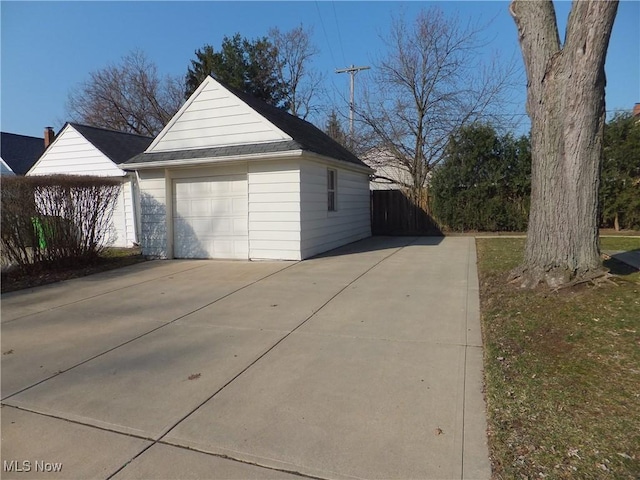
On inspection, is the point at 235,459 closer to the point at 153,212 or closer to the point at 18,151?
the point at 153,212

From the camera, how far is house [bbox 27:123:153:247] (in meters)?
13.9

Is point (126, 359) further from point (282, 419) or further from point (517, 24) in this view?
point (517, 24)

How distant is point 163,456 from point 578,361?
11.2 ft

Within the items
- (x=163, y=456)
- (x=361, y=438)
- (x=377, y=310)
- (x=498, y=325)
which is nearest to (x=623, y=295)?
(x=498, y=325)

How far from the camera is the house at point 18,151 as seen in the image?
19.9 meters

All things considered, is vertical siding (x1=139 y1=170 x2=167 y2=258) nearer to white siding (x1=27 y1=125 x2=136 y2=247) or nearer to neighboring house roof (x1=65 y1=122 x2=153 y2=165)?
white siding (x1=27 y1=125 x2=136 y2=247)

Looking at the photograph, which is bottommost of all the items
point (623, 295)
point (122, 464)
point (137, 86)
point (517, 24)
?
point (122, 464)

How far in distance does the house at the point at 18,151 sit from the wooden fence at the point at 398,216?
58.1ft

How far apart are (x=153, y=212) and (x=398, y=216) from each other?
10329mm

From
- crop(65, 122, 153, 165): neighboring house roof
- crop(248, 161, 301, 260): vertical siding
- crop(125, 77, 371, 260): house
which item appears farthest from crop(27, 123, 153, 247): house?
crop(248, 161, 301, 260): vertical siding

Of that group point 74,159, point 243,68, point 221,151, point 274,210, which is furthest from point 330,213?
point 243,68

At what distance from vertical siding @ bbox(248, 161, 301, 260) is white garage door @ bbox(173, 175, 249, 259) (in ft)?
0.92

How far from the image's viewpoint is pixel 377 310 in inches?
207

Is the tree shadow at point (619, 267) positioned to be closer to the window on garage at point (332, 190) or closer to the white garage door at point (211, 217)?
the window on garage at point (332, 190)
